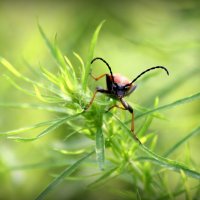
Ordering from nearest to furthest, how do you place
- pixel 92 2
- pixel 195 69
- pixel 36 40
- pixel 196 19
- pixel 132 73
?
pixel 195 69
pixel 196 19
pixel 36 40
pixel 132 73
pixel 92 2

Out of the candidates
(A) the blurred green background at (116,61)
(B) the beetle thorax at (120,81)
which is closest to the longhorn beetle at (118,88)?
(B) the beetle thorax at (120,81)

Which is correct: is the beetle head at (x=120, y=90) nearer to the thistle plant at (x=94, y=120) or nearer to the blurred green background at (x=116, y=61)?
the thistle plant at (x=94, y=120)

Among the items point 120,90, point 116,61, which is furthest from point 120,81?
point 116,61

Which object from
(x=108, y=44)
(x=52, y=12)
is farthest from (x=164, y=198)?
(x=52, y=12)

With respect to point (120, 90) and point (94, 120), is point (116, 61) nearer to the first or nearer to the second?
point (120, 90)

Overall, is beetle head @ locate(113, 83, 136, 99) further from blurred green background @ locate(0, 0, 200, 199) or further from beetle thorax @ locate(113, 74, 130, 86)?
blurred green background @ locate(0, 0, 200, 199)

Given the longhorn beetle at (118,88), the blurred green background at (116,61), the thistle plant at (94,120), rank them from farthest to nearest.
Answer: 1. the blurred green background at (116,61)
2. the longhorn beetle at (118,88)
3. the thistle plant at (94,120)

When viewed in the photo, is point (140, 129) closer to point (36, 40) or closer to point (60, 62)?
point (60, 62)

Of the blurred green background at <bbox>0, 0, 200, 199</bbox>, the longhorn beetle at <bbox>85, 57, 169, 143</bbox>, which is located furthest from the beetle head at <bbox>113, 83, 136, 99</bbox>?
the blurred green background at <bbox>0, 0, 200, 199</bbox>
